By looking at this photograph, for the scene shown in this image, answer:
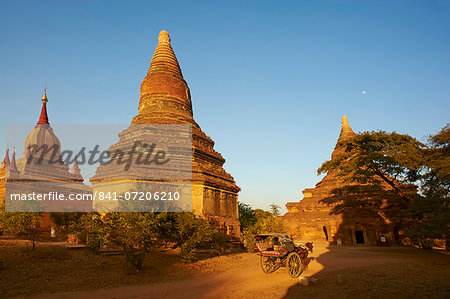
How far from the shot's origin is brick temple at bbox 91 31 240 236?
20.3 meters

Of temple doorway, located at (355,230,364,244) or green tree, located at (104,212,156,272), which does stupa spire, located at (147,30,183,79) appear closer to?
green tree, located at (104,212,156,272)

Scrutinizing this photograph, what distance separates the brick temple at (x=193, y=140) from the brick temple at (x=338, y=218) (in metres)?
8.30

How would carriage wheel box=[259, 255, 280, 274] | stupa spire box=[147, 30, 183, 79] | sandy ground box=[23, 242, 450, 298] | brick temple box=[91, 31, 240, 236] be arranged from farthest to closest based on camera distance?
stupa spire box=[147, 30, 183, 79]
brick temple box=[91, 31, 240, 236]
carriage wheel box=[259, 255, 280, 274]
sandy ground box=[23, 242, 450, 298]

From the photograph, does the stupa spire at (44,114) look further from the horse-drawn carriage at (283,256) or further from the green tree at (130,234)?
the horse-drawn carriage at (283,256)

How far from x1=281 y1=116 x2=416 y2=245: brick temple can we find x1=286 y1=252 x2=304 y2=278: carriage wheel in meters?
14.3

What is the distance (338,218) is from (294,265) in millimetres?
18422

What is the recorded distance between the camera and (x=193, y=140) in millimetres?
23250

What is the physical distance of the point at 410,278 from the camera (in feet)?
30.2

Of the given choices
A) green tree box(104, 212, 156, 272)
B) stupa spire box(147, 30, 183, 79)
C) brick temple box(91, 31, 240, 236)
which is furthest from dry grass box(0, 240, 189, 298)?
stupa spire box(147, 30, 183, 79)

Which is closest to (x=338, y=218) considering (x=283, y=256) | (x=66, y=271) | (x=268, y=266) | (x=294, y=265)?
(x=268, y=266)

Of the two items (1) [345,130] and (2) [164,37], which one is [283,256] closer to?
(2) [164,37]

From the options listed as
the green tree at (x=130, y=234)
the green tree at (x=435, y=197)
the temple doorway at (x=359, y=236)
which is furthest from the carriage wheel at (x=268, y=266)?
the temple doorway at (x=359, y=236)

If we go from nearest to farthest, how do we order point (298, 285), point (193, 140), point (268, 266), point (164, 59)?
point (298, 285) → point (268, 266) → point (193, 140) → point (164, 59)

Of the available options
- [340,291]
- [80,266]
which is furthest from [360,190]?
[80,266]
